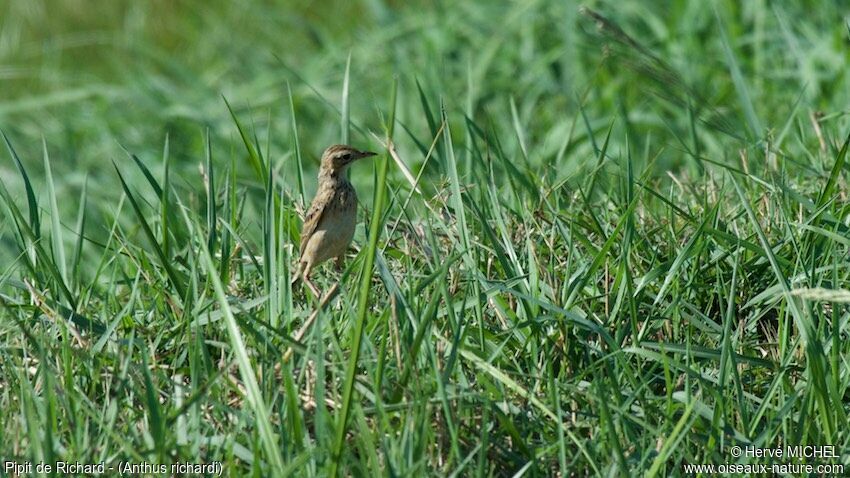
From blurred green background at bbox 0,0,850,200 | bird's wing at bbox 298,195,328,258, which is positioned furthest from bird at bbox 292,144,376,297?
blurred green background at bbox 0,0,850,200

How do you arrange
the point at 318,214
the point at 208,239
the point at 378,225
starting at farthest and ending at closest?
1. the point at 318,214
2. the point at 208,239
3. the point at 378,225

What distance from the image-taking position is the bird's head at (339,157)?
5.00 m

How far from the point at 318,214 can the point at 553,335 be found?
120cm

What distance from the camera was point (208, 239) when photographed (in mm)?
4332

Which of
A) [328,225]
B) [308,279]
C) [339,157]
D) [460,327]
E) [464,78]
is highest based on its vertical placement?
[464,78]

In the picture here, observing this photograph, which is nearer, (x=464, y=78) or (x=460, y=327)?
(x=460, y=327)

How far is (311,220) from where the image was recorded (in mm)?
4633

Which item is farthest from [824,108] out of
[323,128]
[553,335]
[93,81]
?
[93,81]

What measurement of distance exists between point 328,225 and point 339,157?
1.69 feet

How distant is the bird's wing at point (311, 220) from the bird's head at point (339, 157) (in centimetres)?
29

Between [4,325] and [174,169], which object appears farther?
[174,169]

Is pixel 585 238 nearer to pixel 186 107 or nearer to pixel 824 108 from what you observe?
pixel 824 108

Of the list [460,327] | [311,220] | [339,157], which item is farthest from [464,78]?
[460,327]

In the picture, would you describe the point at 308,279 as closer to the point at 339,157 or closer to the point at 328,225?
the point at 328,225
